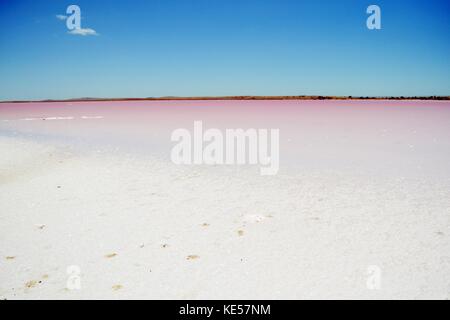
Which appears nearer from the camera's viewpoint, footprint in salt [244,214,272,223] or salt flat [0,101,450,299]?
salt flat [0,101,450,299]

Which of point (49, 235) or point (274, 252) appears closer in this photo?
point (274, 252)

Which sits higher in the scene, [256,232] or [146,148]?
[146,148]

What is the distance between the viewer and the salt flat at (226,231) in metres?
2.90

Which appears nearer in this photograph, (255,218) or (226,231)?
(226,231)

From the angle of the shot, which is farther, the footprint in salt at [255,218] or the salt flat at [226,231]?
the footprint in salt at [255,218]

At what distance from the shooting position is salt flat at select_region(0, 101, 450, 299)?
2.90 meters

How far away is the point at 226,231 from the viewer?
13.1 feet
